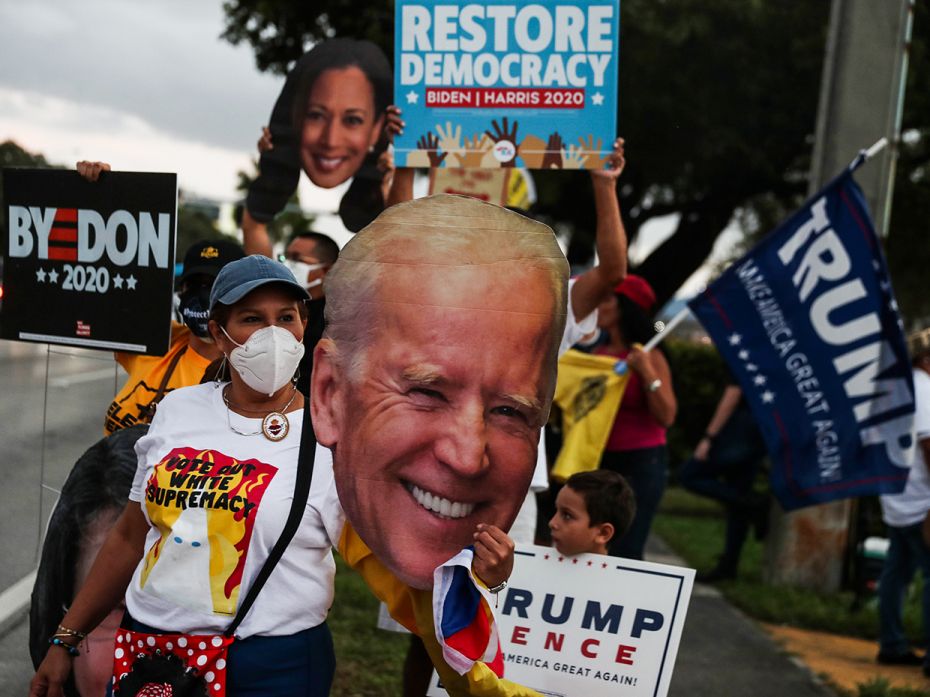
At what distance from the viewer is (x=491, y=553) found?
7.75 feet

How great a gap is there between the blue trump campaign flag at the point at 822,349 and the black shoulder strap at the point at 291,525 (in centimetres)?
334

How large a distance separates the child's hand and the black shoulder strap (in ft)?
1.60

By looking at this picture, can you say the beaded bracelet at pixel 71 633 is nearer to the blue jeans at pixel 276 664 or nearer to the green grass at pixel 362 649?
the blue jeans at pixel 276 664

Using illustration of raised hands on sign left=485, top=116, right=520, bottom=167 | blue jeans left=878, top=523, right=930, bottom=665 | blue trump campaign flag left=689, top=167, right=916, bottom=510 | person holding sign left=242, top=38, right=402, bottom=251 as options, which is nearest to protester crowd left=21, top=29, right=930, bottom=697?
illustration of raised hands on sign left=485, top=116, right=520, bottom=167

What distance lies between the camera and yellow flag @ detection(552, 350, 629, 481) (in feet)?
17.4

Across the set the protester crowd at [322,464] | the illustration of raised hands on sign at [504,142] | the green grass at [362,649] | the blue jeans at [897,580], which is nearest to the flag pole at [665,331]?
the protester crowd at [322,464]

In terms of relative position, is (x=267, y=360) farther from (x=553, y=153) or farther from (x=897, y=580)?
(x=897, y=580)

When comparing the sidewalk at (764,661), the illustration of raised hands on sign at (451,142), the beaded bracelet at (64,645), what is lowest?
the sidewalk at (764,661)

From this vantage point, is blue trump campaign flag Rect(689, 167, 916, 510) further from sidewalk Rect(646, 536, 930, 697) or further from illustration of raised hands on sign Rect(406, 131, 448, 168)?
illustration of raised hands on sign Rect(406, 131, 448, 168)

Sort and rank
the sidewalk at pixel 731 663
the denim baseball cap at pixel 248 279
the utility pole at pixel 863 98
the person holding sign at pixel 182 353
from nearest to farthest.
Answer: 1. the denim baseball cap at pixel 248 279
2. the person holding sign at pixel 182 353
3. the sidewalk at pixel 731 663
4. the utility pole at pixel 863 98

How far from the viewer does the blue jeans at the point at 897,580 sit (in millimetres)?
6727

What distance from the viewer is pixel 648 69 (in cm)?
1480

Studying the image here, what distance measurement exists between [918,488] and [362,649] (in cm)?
309

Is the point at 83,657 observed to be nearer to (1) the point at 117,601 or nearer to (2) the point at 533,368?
(1) the point at 117,601
